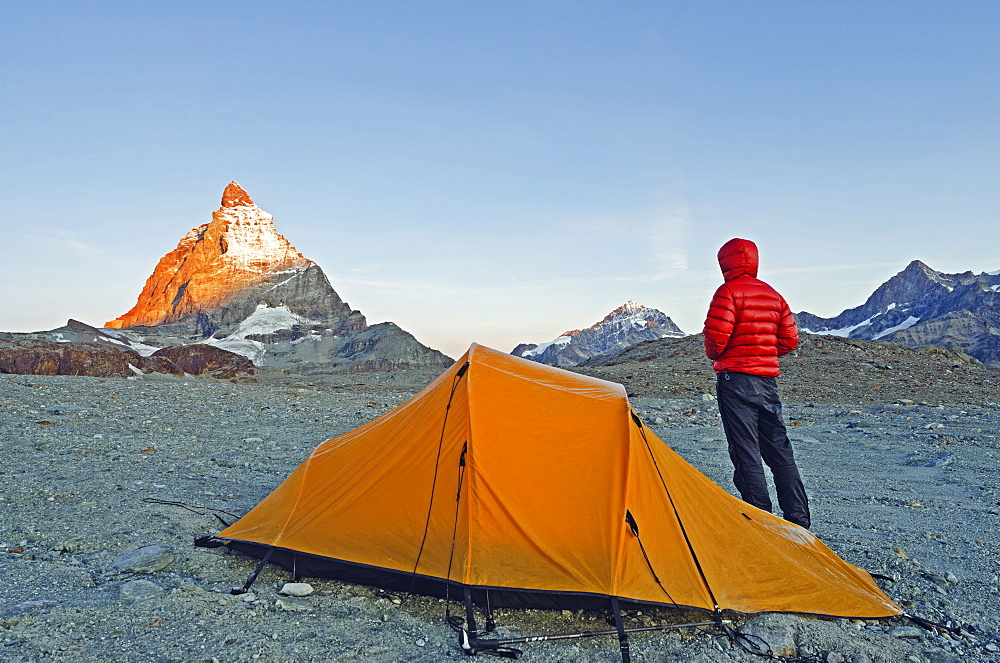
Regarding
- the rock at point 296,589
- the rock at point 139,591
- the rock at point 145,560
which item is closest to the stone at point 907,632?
the rock at point 296,589

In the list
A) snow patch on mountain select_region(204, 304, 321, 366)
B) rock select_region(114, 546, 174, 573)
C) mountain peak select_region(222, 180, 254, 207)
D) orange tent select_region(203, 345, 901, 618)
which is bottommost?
rock select_region(114, 546, 174, 573)

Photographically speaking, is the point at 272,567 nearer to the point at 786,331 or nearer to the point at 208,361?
the point at 786,331

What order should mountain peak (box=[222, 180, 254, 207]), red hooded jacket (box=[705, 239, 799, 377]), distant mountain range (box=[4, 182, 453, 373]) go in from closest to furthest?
red hooded jacket (box=[705, 239, 799, 377]) < distant mountain range (box=[4, 182, 453, 373]) < mountain peak (box=[222, 180, 254, 207])

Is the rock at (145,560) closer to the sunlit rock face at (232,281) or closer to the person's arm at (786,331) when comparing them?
the person's arm at (786,331)

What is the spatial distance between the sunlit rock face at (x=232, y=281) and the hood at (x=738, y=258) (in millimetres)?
136697

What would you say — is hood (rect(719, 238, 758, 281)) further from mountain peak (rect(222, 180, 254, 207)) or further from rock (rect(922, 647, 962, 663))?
mountain peak (rect(222, 180, 254, 207))

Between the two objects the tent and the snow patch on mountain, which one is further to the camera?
the snow patch on mountain

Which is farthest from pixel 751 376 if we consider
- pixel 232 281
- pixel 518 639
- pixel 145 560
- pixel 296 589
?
pixel 232 281

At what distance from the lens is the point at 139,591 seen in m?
4.36

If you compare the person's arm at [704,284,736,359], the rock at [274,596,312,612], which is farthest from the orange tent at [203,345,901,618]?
the person's arm at [704,284,736,359]

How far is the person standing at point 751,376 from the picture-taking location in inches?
221

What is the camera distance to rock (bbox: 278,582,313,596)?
4578mm

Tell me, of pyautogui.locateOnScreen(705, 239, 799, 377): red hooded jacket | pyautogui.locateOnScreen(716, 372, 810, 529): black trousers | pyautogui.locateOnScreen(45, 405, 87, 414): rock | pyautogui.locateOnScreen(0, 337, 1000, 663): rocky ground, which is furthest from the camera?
pyautogui.locateOnScreen(45, 405, 87, 414): rock

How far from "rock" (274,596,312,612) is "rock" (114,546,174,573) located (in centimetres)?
119
